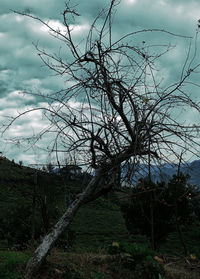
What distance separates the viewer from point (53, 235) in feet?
11.9

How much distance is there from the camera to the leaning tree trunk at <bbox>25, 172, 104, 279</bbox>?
3.55 m

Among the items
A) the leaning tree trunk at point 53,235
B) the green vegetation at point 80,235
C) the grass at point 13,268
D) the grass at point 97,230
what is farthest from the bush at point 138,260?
the grass at point 97,230

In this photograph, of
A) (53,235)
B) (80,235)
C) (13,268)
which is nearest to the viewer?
(53,235)

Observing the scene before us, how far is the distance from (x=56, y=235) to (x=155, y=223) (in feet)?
40.2

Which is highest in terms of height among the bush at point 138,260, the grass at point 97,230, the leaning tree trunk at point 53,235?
the leaning tree trunk at point 53,235

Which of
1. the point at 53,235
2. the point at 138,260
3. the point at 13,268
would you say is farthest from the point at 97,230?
the point at 53,235

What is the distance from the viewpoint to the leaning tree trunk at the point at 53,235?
355 cm

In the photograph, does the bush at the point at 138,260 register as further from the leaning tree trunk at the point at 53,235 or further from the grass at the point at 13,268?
the grass at the point at 13,268

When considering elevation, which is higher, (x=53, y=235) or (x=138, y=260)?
(x=53, y=235)

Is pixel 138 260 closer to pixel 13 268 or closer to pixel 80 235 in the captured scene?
pixel 13 268

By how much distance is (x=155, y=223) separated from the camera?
14781mm

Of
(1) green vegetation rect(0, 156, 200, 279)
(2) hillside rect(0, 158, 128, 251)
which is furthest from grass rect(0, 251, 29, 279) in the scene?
(2) hillside rect(0, 158, 128, 251)

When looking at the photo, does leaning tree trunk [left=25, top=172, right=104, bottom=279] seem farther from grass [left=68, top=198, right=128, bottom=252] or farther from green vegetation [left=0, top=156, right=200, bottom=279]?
grass [left=68, top=198, right=128, bottom=252]

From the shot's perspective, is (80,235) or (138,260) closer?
(138,260)
